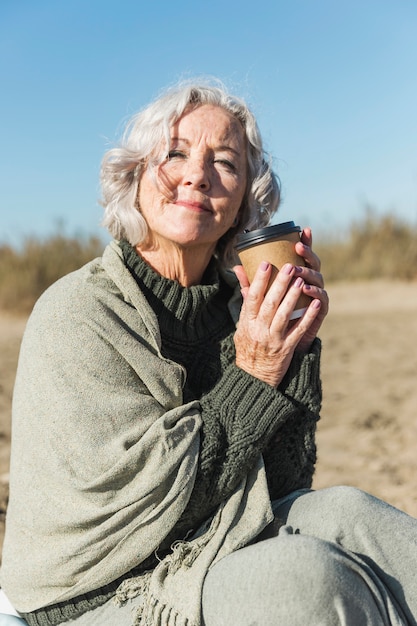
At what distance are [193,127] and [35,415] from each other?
105 centimetres

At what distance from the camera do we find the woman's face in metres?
2.58

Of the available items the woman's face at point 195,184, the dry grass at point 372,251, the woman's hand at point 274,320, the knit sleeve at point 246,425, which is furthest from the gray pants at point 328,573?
the dry grass at point 372,251

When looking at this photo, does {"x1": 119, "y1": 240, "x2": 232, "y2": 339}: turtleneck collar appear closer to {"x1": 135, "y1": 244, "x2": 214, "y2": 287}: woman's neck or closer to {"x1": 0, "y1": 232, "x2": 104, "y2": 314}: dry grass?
{"x1": 135, "y1": 244, "x2": 214, "y2": 287}: woman's neck

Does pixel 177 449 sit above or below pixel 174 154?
below

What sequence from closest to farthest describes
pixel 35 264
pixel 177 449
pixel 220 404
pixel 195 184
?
pixel 177 449
pixel 220 404
pixel 195 184
pixel 35 264

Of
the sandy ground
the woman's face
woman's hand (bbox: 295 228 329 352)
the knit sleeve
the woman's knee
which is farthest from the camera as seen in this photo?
the sandy ground

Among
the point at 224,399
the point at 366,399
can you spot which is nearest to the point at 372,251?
the point at 366,399

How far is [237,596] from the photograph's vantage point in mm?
1969

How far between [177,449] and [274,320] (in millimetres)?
470

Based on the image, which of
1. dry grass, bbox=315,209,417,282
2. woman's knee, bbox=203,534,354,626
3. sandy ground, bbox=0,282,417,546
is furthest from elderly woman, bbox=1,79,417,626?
dry grass, bbox=315,209,417,282

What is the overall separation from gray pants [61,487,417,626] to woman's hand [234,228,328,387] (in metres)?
0.41

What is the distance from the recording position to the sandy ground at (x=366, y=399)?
14.7 feet

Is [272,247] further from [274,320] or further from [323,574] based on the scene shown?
[323,574]

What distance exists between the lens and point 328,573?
76.1 inches
